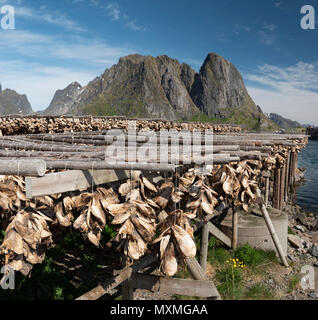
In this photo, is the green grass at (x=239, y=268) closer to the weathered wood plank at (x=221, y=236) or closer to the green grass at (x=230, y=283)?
the green grass at (x=230, y=283)

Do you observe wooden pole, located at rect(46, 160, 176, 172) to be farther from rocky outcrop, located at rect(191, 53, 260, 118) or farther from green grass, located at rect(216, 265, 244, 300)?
rocky outcrop, located at rect(191, 53, 260, 118)

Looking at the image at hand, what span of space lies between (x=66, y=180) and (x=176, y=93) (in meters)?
180

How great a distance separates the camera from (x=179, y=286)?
3484 millimetres

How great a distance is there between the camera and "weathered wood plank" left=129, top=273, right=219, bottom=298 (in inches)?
137

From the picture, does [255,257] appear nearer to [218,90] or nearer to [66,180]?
[66,180]

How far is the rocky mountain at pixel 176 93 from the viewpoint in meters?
165

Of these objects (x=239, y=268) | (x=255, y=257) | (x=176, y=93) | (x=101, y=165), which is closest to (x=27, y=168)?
(x=101, y=165)

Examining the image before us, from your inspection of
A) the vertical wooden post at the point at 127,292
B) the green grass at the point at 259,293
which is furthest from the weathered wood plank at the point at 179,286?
the green grass at the point at 259,293

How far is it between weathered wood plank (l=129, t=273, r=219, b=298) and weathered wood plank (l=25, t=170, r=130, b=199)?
1782 millimetres

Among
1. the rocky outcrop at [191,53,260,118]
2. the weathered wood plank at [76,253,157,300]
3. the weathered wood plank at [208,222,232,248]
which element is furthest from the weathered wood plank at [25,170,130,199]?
the rocky outcrop at [191,53,260,118]

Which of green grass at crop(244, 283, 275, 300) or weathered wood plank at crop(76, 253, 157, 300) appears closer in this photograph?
weathered wood plank at crop(76, 253, 157, 300)

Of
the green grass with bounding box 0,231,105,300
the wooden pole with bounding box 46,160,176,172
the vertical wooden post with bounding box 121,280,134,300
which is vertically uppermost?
the wooden pole with bounding box 46,160,176,172

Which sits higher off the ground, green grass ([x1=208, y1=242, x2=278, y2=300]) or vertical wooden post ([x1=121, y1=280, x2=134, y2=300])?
vertical wooden post ([x1=121, y1=280, x2=134, y2=300])

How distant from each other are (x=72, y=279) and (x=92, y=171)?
190 inches
